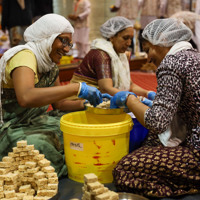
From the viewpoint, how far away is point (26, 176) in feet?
6.03

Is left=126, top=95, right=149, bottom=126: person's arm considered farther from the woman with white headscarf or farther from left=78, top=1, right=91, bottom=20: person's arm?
left=78, top=1, right=91, bottom=20: person's arm

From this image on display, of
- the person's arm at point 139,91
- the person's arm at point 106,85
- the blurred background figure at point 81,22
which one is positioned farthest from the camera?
the blurred background figure at point 81,22

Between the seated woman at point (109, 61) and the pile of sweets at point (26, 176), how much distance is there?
1.04 m

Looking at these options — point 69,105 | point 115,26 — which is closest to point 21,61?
point 69,105

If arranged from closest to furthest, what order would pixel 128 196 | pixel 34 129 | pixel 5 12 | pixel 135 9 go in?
pixel 128 196
pixel 34 129
pixel 5 12
pixel 135 9

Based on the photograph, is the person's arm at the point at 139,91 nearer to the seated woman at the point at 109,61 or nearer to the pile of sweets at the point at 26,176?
the seated woman at the point at 109,61

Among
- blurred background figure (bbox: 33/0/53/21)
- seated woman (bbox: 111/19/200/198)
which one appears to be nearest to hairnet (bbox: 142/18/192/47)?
seated woman (bbox: 111/19/200/198)

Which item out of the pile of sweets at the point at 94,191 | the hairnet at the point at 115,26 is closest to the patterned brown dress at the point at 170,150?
the pile of sweets at the point at 94,191

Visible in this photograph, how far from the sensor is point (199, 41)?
3.77 m

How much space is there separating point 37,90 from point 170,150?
2.88ft

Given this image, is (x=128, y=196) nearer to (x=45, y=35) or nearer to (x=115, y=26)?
(x=45, y=35)

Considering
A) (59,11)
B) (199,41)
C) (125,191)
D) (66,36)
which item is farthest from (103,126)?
(59,11)

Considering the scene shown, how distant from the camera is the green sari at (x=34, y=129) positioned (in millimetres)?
2035

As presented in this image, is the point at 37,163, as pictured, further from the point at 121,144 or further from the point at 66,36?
the point at 66,36
